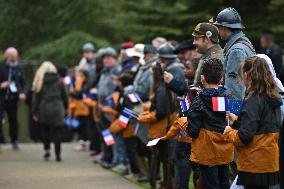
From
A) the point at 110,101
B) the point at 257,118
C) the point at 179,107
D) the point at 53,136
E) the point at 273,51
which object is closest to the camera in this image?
the point at 257,118

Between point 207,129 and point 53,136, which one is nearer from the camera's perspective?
point 207,129

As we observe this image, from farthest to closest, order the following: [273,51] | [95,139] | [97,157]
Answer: [95,139]
[97,157]
[273,51]

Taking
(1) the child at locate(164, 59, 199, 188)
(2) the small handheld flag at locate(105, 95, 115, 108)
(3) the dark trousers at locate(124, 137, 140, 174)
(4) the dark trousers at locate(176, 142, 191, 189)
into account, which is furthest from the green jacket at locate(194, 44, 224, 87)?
(2) the small handheld flag at locate(105, 95, 115, 108)

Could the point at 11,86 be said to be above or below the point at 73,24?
below

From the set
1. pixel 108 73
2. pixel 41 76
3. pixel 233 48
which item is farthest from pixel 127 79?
pixel 233 48

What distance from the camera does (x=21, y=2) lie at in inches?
1291

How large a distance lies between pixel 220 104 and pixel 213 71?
427 millimetres

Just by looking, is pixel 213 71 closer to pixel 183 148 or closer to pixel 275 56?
pixel 183 148

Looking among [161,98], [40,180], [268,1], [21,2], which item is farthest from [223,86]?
[21,2]

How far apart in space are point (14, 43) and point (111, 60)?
17893 mm

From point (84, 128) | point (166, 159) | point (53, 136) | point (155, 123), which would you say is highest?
point (155, 123)

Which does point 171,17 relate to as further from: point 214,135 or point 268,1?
point 214,135

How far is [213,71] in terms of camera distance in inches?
356

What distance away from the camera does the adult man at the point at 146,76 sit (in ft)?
44.3
